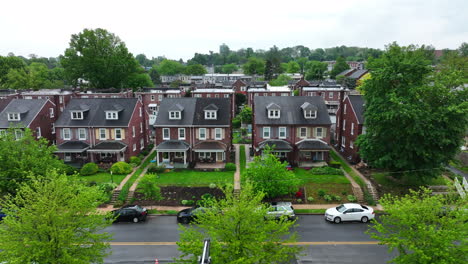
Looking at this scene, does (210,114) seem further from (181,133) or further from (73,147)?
(73,147)

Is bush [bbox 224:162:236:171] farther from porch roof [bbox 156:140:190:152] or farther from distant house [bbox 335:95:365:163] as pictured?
distant house [bbox 335:95:365:163]

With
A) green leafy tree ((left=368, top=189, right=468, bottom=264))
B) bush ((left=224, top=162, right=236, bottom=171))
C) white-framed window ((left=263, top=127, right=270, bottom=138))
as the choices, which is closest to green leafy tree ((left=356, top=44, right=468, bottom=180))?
white-framed window ((left=263, top=127, right=270, bottom=138))

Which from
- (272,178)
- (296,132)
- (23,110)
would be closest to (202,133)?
(296,132)

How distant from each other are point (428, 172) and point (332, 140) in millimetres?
21369

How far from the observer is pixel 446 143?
30094mm

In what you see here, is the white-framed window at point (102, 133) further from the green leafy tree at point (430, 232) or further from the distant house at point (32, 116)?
the green leafy tree at point (430, 232)

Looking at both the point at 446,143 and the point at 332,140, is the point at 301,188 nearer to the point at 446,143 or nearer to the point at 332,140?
the point at 446,143

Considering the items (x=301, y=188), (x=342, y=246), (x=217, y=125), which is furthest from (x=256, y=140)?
(x=342, y=246)

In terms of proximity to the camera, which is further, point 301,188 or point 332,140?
point 332,140

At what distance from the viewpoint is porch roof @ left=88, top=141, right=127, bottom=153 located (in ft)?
133

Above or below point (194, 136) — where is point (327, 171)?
below

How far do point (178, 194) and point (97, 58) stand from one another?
5060 centimetres

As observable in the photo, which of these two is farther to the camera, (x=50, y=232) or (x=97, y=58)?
(x=97, y=58)

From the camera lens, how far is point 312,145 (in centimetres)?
4034
